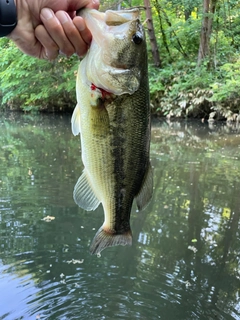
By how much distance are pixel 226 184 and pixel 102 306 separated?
3996 mm

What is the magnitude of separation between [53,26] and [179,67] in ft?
53.4

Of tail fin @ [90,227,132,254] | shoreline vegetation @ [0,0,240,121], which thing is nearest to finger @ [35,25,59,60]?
tail fin @ [90,227,132,254]

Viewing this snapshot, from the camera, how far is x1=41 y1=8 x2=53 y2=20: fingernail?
64.6 inches

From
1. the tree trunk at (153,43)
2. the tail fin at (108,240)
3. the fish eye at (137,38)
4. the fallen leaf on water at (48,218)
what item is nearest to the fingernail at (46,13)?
the fish eye at (137,38)

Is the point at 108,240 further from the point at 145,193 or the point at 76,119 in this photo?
the point at 76,119

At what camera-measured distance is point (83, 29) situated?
5.33 ft

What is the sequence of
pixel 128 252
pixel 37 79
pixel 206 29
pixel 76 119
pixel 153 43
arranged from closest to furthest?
pixel 76 119 < pixel 128 252 < pixel 206 29 < pixel 153 43 < pixel 37 79

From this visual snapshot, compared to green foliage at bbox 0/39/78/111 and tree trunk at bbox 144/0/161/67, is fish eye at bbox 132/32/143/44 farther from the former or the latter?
green foliage at bbox 0/39/78/111

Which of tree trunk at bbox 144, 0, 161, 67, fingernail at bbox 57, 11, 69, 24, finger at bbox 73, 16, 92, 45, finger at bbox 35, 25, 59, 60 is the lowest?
tree trunk at bbox 144, 0, 161, 67

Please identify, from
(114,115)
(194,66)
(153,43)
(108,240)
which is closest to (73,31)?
(114,115)

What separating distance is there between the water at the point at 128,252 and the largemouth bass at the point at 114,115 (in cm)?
187

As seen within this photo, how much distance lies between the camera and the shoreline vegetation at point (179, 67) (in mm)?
15117

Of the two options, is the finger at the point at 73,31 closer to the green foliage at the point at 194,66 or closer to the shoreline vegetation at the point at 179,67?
the shoreline vegetation at the point at 179,67

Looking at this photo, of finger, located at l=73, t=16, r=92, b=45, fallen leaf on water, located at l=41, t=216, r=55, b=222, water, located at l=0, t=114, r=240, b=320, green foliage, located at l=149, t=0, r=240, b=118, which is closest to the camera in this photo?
finger, located at l=73, t=16, r=92, b=45
